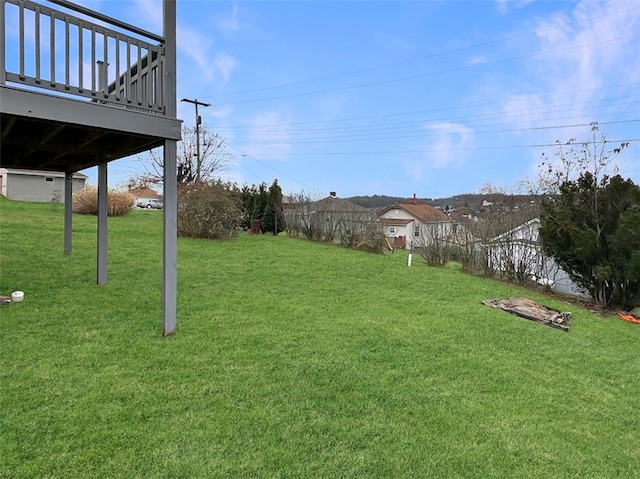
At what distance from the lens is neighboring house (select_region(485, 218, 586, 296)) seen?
8898 millimetres

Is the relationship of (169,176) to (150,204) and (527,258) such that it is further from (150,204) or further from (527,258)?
(150,204)

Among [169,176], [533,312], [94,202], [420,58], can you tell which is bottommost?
[533,312]

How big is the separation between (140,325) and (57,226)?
30.8 ft

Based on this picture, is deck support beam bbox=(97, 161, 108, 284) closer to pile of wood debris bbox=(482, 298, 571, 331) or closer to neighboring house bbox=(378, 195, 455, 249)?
pile of wood debris bbox=(482, 298, 571, 331)

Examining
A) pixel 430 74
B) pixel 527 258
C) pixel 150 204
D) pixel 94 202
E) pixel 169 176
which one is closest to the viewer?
pixel 169 176

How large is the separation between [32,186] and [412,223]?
23.5 metres

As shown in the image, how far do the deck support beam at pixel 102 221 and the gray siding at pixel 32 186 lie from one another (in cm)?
2067

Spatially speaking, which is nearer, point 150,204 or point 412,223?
point 412,223

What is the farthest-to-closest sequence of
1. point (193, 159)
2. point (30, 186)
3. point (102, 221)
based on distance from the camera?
point (30, 186) < point (193, 159) < point (102, 221)

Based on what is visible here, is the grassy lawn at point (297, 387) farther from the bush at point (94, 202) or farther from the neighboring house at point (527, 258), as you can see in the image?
the bush at point (94, 202)

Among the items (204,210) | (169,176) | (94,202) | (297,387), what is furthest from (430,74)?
(297,387)

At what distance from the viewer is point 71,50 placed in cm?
347

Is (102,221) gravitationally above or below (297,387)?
above

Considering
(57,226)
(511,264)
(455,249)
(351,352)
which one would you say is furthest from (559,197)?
(57,226)
